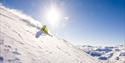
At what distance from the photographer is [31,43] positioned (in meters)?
12.1

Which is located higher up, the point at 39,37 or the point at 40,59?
the point at 39,37

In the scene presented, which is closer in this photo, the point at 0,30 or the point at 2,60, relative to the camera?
the point at 2,60

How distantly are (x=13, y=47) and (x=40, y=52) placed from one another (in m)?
1.83

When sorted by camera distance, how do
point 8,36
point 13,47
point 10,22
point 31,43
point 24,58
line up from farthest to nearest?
point 10,22 → point 31,43 → point 8,36 → point 13,47 → point 24,58

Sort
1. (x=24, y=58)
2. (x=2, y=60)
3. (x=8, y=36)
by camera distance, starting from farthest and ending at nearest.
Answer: (x=8, y=36) < (x=24, y=58) < (x=2, y=60)

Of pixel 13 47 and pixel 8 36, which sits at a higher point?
pixel 8 36

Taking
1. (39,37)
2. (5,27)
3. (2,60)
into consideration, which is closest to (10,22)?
(5,27)

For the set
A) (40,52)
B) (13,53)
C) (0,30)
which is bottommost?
(13,53)

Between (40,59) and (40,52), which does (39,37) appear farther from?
(40,59)

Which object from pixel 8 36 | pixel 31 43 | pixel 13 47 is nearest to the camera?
pixel 13 47

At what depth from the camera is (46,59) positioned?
10.9 metres

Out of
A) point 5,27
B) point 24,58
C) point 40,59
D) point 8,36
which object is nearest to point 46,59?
point 40,59

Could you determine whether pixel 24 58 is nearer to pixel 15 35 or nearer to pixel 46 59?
pixel 46 59

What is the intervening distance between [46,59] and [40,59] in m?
0.55
